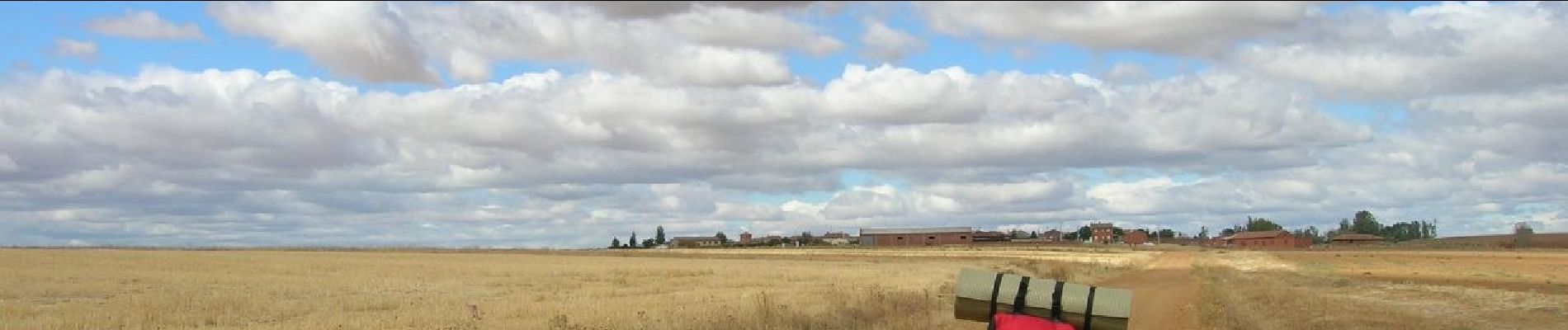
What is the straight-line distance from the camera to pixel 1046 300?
1389 cm

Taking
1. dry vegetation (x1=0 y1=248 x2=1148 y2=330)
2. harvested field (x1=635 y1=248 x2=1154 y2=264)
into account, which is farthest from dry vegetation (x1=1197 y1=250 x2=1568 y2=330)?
harvested field (x1=635 y1=248 x2=1154 y2=264)

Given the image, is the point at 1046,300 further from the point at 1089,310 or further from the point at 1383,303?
the point at 1383,303

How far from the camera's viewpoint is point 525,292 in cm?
4203

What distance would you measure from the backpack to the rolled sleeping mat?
27mm

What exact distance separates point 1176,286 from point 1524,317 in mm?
17626

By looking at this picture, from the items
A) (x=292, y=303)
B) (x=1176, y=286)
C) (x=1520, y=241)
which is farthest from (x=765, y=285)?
(x=1520, y=241)

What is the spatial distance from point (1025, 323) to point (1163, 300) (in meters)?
23.7

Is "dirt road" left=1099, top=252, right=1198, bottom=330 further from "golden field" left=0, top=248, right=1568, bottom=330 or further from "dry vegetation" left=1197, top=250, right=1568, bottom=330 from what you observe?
"dry vegetation" left=1197, top=250, right=1568, bottom=330

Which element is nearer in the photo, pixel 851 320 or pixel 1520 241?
pixel 851 320

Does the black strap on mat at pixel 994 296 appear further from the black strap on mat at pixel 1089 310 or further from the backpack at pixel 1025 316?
the black strap on mat at pixel 1089 310

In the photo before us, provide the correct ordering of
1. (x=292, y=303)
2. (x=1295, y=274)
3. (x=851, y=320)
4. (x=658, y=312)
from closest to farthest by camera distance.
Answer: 1. (x=851, y=320)
2. (x=658, y=312)
3. (x=292, y=303)
4. (x=1295, y=274)

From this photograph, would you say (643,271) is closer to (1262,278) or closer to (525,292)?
(525,292)

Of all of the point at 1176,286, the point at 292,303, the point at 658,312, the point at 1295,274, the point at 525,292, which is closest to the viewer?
the point at 658,312

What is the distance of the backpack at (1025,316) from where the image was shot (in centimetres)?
1376
